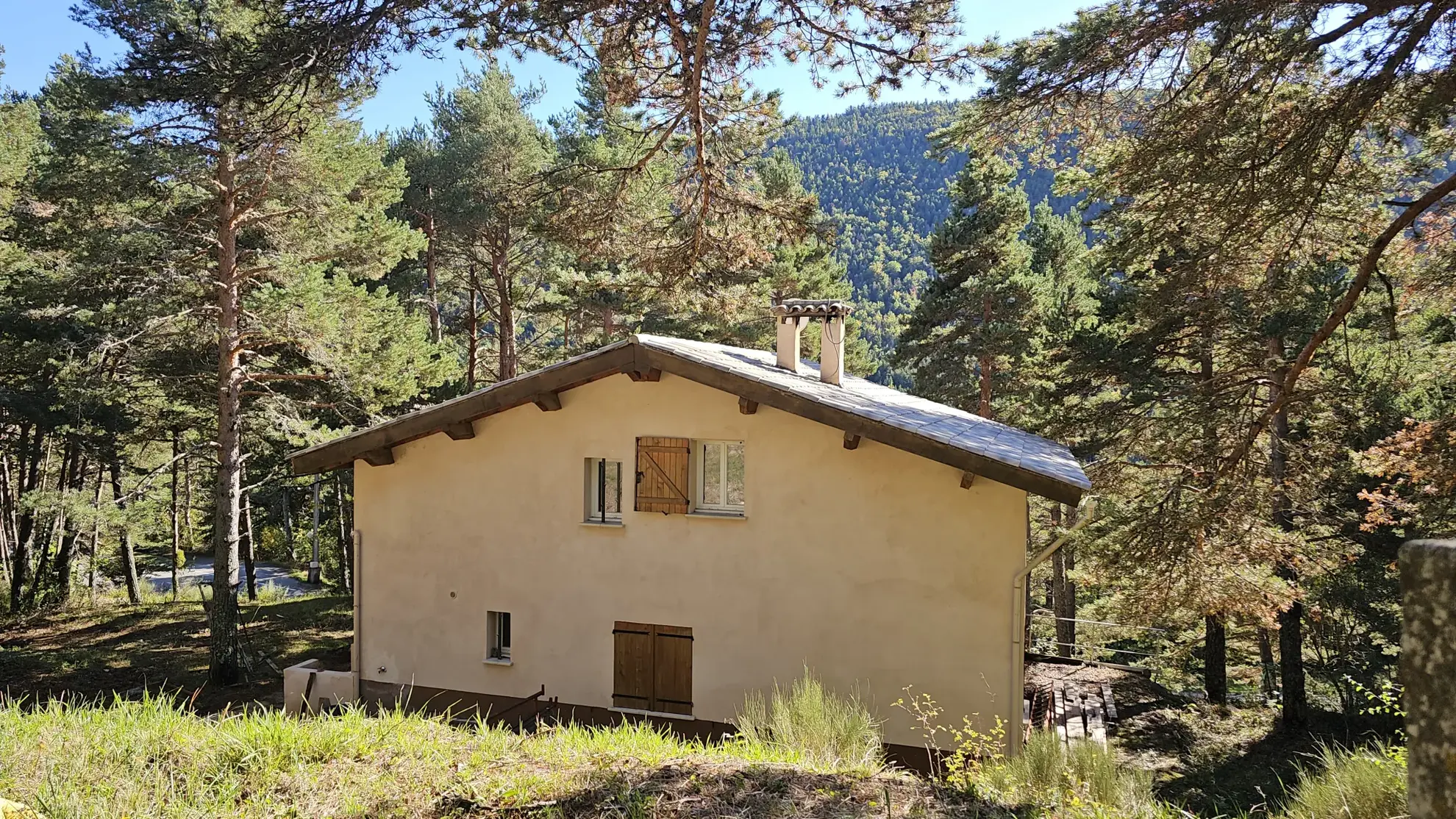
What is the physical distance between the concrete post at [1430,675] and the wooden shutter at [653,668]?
29.0 ft

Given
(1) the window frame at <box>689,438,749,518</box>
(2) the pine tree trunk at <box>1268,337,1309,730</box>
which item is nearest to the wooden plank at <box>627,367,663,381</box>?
(1) the window frame at <box>689,438,749,518</box>

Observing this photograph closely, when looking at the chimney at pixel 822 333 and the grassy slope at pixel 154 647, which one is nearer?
the chimney at pixel 822 333

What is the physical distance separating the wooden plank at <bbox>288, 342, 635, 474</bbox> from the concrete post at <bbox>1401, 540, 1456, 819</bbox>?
868 cm

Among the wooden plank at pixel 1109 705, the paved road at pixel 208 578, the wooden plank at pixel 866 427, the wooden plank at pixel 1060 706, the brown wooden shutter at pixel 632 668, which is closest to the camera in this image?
the wooden plank at pixel 866 427

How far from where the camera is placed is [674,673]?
10.1 m

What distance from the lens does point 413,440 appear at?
11109 millimetres

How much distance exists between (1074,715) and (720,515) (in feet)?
20.7

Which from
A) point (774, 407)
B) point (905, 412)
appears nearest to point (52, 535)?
point (774, 407)

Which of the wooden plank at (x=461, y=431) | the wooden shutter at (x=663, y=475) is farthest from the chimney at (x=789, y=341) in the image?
the wooden plank at (x=461, y=431)

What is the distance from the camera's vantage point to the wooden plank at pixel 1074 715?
11148 millimetres

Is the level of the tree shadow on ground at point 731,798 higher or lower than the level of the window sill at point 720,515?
lower

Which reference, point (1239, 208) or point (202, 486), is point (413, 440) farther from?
point (202, 486)

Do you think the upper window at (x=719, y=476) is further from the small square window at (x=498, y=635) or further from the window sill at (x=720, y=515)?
the small square window at (x=498, y=635)

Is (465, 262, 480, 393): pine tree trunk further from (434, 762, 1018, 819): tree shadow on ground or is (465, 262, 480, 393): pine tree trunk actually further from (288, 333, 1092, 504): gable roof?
(434, 762, 1018, 819): tree shadow on ground
